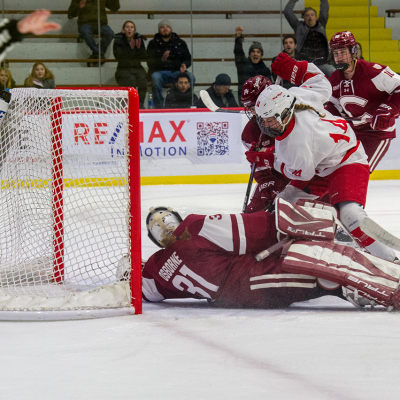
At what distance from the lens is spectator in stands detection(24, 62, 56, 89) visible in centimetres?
543

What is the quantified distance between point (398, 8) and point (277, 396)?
23.9ft

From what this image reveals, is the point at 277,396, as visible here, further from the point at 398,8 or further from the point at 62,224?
the point at 398,8

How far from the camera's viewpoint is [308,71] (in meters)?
2.69

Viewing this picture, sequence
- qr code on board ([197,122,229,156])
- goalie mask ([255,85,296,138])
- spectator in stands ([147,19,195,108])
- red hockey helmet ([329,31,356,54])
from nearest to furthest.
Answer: goalie mask ([255,85,296,138]), red hockey helmet ([329,31,356,54]), qr code on board ([197,122,229,156]), spectator in stands ([147,19,195,108])

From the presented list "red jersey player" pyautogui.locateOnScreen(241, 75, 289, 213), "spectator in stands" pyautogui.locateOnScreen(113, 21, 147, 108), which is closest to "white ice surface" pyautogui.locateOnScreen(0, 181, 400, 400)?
"red jersey player" pyautogui.locateOnScreen(241, 75, 289, 213)

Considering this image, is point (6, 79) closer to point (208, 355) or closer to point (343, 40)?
point (343, 40)

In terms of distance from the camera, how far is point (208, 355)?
1404 millimetres

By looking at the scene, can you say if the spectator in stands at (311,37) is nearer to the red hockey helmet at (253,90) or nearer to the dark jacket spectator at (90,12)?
the dark jacket spectator at (90,12)

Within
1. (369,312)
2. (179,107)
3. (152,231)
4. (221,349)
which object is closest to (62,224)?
(152,231)

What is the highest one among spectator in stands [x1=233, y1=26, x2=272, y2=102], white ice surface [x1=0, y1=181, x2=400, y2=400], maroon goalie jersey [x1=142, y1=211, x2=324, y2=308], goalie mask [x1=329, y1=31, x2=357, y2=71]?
spectator in stands [x1=233, y1=26, x2=272, y2=102]

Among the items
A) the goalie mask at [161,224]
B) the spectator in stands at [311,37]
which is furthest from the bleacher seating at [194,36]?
the goalie mask at [161,224]

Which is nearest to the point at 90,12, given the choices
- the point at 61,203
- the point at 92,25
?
the point at 92,25

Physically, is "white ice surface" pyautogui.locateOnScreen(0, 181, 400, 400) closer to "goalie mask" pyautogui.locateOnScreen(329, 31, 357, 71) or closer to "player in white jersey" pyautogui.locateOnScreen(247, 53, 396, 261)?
"player in white jersey" pyautogui.locateOnScreen(247, 53, 396, 261)

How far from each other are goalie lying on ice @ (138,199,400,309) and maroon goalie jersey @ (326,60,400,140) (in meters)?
1.44
